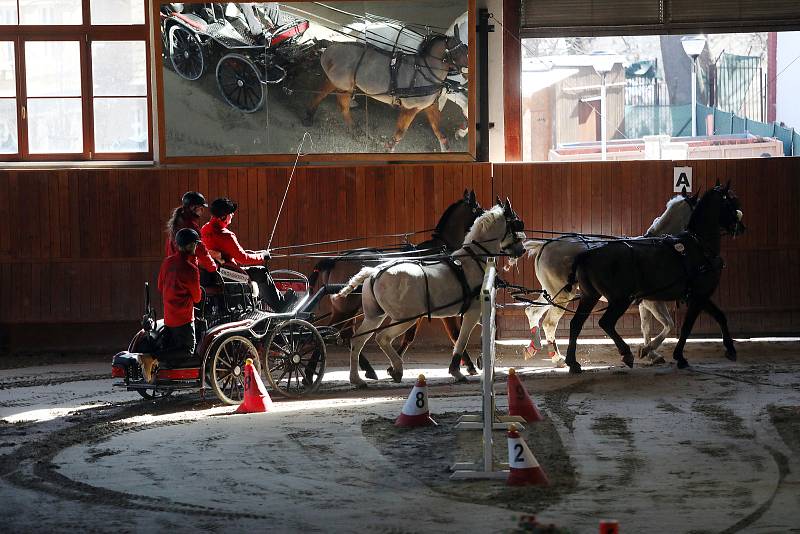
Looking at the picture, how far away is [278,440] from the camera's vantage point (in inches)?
354

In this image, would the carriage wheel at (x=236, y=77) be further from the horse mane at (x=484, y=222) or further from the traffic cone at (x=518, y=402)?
the traffic cone at (x=518, y=402)

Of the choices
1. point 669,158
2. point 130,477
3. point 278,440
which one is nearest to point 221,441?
point 278,440

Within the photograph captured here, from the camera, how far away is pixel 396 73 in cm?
1611

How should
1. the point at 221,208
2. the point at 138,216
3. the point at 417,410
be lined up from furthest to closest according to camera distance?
the point at 138,216 < the point at 221,208 < the point at 417,410

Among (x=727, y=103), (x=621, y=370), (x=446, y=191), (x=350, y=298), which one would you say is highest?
(x=727, y=103)

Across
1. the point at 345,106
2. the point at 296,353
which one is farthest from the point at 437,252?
the point at 345,106

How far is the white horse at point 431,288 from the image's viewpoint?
11836mm

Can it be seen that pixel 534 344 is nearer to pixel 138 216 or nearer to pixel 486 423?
pixel 138 216

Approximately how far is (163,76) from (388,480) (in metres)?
10.1

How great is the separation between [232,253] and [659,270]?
501 cm

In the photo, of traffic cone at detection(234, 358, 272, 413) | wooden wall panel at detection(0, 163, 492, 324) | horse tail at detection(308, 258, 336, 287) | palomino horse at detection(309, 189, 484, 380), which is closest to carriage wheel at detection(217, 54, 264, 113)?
wooden wall panel at detection(0, 163, 492, 324)

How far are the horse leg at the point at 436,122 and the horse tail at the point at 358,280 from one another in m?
4.60

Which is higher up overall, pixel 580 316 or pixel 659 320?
pixel 580 316

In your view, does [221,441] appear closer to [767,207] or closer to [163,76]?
[163,76]
